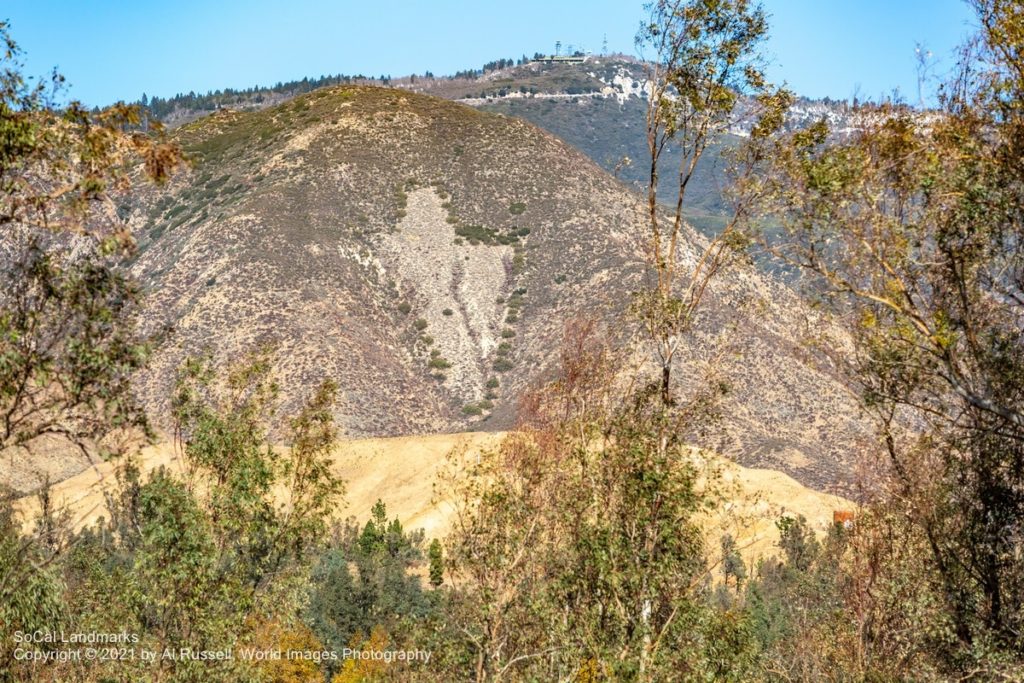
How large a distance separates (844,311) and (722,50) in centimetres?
623

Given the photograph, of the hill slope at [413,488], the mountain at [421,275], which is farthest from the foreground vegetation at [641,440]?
the mountain at [421,275]

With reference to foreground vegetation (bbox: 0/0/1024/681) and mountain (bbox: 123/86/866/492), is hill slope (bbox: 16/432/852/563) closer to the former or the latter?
mountain (bbox: 123/86/866/492)

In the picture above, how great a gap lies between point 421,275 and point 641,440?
285 feet

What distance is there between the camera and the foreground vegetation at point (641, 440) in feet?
38.3

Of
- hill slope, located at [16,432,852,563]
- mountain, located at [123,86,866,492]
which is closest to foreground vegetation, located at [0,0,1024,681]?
hill slope, located at [16,432,852,563]

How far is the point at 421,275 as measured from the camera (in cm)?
10506

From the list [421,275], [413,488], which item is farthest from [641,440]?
[421,275]

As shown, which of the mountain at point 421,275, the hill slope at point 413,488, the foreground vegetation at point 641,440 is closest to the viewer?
the foreground vegetation at point 641,440

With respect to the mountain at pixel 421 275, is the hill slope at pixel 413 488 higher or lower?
lower

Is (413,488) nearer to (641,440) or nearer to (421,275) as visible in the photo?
(421,275)

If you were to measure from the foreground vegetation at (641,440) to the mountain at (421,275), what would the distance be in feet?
142

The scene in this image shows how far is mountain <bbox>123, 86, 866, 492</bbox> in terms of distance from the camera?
81.2 metres

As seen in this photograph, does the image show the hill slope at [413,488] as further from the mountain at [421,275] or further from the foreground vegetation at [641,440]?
the foreground vegetation at [641,440]

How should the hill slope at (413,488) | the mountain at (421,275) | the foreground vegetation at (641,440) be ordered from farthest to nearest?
the mountain at (421,275) < the hill slope at (413,488) < the foreground vegetation at (641,440)
